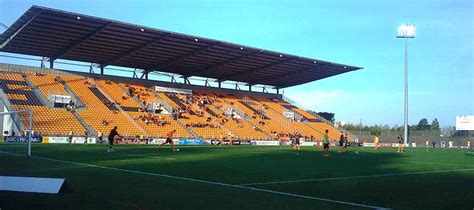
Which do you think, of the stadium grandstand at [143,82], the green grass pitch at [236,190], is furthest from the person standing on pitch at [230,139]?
the green grass pitch at [236,190]

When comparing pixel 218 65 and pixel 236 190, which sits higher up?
pixel 218 65

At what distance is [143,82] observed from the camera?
67125mm

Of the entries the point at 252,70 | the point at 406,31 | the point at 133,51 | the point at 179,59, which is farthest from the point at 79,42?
the point at 406,31

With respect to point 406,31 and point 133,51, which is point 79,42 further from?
point 406,31

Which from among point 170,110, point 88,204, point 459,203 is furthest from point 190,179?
point 170,110

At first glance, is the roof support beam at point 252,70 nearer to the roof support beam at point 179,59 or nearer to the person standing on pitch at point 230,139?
the roof support beam at point 179,59

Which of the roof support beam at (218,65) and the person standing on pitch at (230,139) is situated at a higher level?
the roof support beam at (218,65)

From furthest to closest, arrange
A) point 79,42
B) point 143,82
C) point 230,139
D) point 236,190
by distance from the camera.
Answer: point 143,82, point 230,139, point 79,42, point 236,190

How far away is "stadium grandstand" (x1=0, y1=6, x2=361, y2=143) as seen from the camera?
48.9 m

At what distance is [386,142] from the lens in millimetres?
82438

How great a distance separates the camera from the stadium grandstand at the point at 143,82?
160 feet

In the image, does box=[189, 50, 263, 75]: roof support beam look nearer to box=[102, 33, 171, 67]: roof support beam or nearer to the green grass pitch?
box=[102, 33, 171, 67]: roof support beam

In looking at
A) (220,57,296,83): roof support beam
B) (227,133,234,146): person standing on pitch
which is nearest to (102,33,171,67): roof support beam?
(227,133,234,146): person standing on pitch

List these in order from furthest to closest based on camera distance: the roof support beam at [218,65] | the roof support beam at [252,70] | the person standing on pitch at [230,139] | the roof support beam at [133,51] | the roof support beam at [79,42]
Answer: the roof support beam at [252,70]
the roof support beam at [218,65]
the person standing on pitch at [230,139]
the roof support beam at [133,51]
the roof support beam at [79,42]
